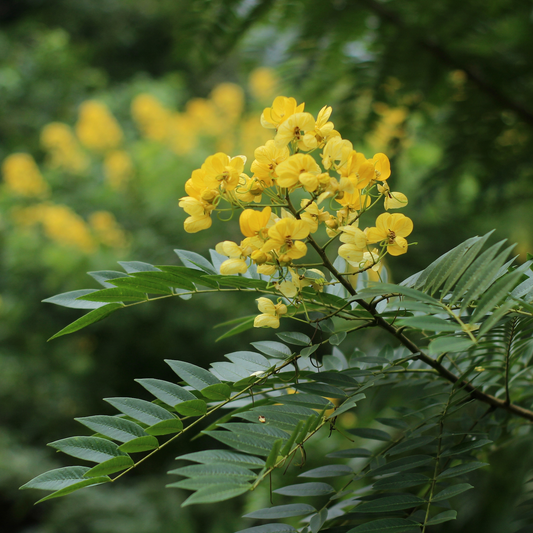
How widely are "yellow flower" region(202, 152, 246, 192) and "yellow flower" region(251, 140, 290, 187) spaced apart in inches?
0.5

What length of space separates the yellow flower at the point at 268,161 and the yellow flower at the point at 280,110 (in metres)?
0.03

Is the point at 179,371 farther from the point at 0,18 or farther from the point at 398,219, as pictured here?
the point at 0,18

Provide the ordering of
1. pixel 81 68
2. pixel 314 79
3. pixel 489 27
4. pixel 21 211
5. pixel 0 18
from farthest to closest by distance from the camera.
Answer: pixel 0 18 → pixel 81 68 → pixel 21 211 → pixel 314 79 → pixel 489 27

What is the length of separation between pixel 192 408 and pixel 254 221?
13 cm

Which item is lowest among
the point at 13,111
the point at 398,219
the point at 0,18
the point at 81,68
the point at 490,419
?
the point at 490,419

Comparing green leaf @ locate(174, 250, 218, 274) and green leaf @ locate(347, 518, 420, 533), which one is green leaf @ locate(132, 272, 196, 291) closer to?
green leaf @ locate(174, 250, 218, 274)

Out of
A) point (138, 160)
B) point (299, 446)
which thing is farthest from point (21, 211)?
point (299, 446)

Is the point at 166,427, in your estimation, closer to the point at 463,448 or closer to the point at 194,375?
the point at 194,375

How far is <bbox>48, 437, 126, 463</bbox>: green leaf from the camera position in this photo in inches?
10.6

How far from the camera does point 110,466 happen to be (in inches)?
10.2

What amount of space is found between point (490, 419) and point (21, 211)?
108 inches

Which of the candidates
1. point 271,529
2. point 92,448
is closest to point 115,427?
point 92,448

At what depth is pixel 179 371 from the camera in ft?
1.04

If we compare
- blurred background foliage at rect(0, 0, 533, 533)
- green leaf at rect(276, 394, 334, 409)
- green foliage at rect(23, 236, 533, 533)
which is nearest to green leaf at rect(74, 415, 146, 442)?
green foliage at rect(23, 236, 533, 533)
